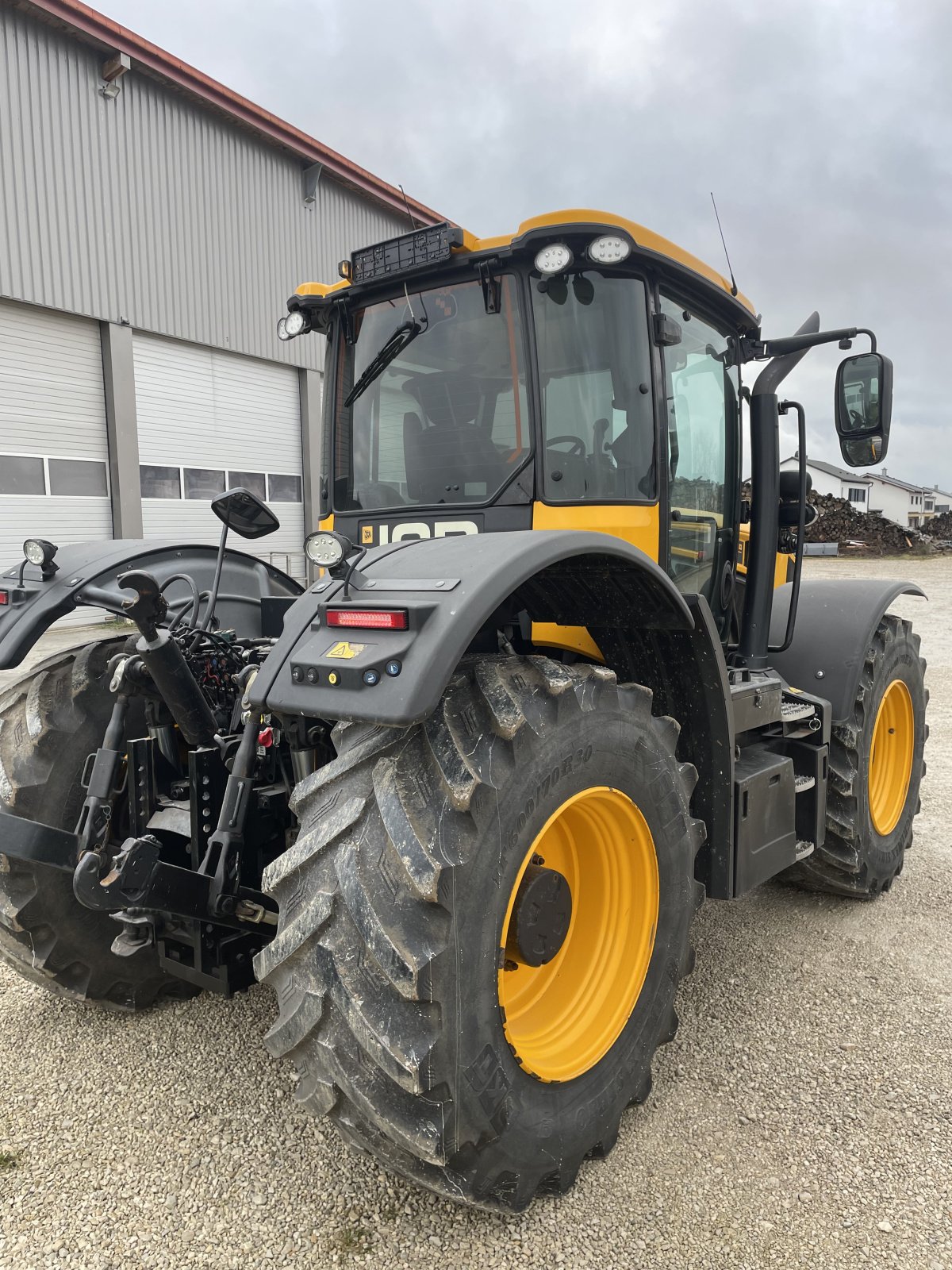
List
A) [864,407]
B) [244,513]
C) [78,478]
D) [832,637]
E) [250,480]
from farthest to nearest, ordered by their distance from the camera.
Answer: [250,480], [78,478], [832,637], [864,407], [244,513]

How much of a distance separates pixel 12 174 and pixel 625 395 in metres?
12.1

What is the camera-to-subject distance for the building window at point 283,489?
16.0m

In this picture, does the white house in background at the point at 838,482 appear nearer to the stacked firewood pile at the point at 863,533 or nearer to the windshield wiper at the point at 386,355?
the stacked firewood pile at the point at 863,533

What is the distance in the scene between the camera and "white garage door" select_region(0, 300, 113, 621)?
11.9m

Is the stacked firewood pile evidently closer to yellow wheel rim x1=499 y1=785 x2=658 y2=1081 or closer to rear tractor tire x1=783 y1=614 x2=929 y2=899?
rear tractor tire x1=783 y1=614 x2=929 y2=899

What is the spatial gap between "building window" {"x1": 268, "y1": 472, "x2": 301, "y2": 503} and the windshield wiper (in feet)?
43.4

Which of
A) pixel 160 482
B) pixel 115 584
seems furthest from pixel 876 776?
pixel 160 482

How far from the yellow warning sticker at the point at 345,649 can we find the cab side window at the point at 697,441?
4.91 feet

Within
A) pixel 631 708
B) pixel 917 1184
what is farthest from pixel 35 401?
pixel 917 1184

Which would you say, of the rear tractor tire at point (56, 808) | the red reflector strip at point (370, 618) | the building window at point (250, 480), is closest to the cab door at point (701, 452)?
the red reflector strip at point (370, 618)

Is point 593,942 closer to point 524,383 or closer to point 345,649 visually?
point 345,649

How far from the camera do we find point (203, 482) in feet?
47.9

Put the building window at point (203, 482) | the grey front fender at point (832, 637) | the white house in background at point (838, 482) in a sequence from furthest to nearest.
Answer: the white house in background at point (838, 482)
the building window at point (203, 482)
the grey front fender at point (832, 637)

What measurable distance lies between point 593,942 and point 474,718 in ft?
3.14
